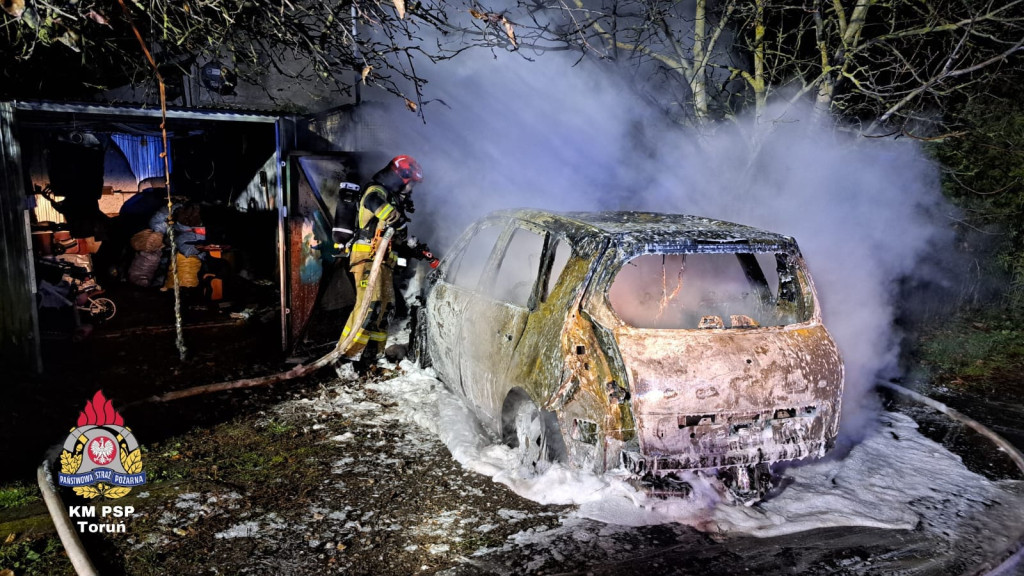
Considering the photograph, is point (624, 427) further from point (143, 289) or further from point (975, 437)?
point (143, 289)

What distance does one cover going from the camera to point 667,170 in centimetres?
889

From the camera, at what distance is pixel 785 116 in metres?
8.51

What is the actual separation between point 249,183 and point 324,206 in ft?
18.2

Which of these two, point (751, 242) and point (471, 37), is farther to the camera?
point (471, 37)

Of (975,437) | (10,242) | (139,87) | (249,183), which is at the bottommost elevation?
(975,437)

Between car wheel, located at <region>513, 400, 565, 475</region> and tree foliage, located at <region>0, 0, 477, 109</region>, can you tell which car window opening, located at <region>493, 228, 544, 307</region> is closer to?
car wheel, located at <region>513, 400, 565, 475</region>

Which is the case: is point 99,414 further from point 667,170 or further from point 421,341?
point 667,170

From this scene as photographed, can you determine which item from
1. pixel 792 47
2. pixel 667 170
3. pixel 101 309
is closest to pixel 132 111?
pixel 101 309

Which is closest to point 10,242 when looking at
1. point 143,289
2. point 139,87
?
point 139,87

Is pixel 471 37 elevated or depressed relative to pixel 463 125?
elevated

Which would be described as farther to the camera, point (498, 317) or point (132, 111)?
point (132, 111)

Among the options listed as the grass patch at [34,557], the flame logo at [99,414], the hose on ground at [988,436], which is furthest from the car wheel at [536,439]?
the flame logo at [99,414]

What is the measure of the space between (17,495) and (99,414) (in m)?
1.27

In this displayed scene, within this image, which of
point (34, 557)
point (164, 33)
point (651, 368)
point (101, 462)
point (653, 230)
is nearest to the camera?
point (34, 557)
